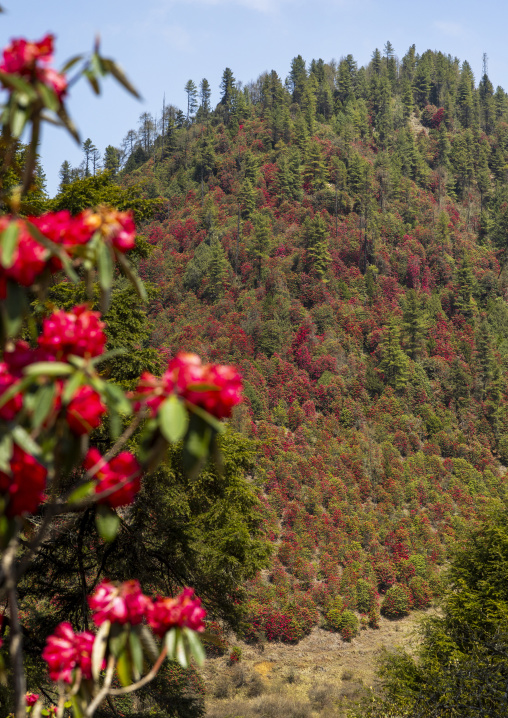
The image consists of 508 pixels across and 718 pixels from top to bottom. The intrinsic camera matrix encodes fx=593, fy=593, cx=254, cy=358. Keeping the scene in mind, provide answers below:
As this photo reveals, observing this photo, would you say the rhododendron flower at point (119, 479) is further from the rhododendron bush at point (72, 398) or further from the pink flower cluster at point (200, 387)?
the pink flower cluster at point (200, 387)

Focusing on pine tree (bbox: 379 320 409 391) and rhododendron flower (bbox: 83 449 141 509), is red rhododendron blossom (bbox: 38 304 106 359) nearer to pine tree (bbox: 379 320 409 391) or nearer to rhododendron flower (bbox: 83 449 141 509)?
rhododendron flower (bbox: 83 449 141 509)

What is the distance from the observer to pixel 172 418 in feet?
3.84

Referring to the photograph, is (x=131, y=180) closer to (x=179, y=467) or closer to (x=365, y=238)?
(x=365, y=238)

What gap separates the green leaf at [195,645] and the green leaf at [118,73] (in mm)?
1538

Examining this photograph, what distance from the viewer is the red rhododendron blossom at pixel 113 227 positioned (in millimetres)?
1535

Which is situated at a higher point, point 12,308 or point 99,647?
point 12,308

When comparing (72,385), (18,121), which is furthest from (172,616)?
(18,121)

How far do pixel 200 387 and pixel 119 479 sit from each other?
0.38 metres

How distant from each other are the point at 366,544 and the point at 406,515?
291 cm

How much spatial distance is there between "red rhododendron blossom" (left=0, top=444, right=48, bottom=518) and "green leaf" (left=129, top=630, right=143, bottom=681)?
1.95 ft

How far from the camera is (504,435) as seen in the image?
32.4 m

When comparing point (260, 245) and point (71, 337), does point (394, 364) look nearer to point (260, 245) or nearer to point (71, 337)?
point (260, 245)

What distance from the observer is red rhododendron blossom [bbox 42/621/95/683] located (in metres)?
1.73

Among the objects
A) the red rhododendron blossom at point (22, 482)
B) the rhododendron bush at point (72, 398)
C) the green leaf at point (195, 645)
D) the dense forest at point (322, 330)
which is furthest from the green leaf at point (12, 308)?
the dense forest at point (322, 330)
